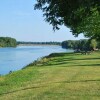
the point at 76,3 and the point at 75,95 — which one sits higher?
the point at 76,3

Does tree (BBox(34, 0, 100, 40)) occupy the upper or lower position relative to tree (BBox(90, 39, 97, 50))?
upper

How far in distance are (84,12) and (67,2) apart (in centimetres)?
172

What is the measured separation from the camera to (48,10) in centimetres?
1027

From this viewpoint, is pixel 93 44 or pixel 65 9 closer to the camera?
pixel 65 9

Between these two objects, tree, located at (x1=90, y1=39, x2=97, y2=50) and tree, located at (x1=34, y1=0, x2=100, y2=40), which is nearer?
tree, located at (x1=34, y1=0, x2=100, y2=40)

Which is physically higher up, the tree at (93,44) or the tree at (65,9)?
the tree at (65,9)

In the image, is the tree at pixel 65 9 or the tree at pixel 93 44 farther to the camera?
the tree at pixel 93 44

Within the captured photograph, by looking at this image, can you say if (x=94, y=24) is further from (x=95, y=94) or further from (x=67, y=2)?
(x=67, y=2)

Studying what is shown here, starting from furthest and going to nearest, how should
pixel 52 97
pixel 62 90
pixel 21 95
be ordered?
pixel 62 90 < pixel 21 95 < pixel 52 97

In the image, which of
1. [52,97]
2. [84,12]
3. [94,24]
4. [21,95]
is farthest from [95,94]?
[94,24]

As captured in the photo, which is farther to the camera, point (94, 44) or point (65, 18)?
point (94, 44)

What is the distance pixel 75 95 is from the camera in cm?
1352

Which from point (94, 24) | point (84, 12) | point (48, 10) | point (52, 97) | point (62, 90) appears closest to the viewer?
point (48, 10)

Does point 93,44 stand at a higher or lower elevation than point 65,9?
lower
